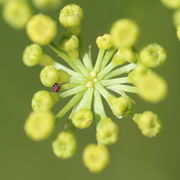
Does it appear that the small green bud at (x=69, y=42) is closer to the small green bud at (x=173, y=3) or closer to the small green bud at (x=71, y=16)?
the small green bud at (x=71, y=16)

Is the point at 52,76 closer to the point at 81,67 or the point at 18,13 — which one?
the point at 81,67

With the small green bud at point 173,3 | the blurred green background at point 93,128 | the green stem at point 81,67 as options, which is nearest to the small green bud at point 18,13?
the green stem at point 81,67

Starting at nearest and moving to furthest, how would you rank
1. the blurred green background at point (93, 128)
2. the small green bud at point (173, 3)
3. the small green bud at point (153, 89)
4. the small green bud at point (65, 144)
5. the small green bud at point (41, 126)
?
the small green bud at point (153, 89), the small green bud at point (41, 126), the small green bud at point (65, 144), the small green bud at point (173, 3), the blurred green background at point (93, 128)

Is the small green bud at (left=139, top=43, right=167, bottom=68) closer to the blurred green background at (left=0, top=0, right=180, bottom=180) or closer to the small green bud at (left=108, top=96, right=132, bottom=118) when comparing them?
the small green bud at (left=108, top=96, right=132, bottom=118)

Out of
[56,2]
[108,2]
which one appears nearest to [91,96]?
[56,2]

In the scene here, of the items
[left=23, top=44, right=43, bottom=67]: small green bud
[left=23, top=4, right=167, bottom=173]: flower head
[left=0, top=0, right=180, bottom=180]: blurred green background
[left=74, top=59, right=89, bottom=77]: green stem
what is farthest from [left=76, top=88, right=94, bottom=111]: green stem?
[left=0, top=0, right=180, bottom=180]: blurred green background

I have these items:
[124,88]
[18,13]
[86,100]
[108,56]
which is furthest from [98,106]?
[18,13]

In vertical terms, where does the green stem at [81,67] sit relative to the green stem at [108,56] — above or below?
below
